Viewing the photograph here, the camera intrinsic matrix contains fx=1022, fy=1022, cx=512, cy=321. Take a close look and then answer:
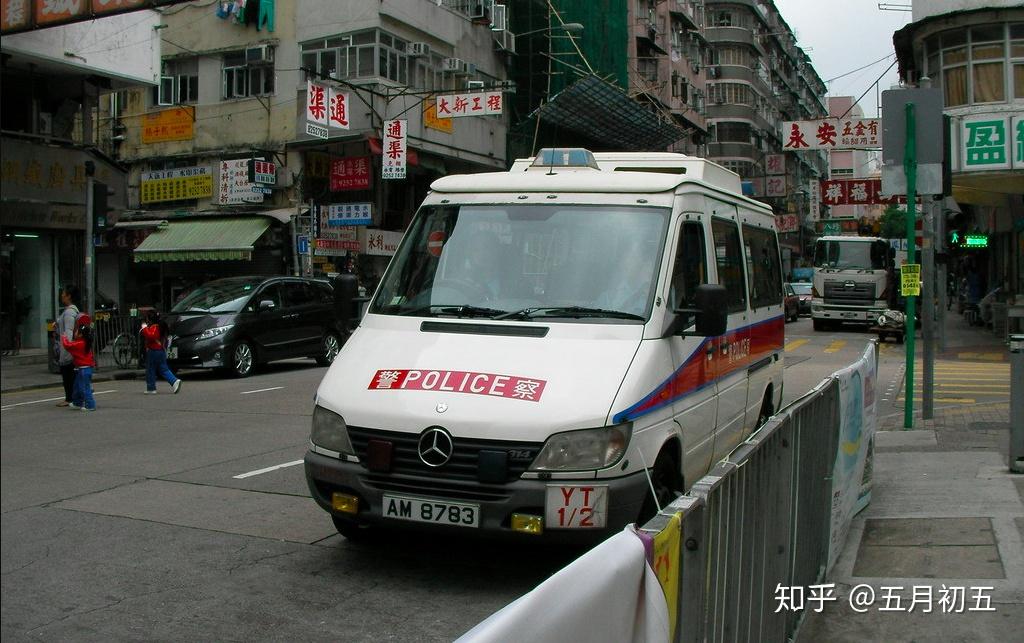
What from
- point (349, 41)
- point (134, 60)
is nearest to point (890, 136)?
point (134, 60)

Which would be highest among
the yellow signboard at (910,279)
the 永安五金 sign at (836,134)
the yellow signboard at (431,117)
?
the yellow signboard at (431,117)

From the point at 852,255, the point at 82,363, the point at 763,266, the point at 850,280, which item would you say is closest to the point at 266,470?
the point at 763,266

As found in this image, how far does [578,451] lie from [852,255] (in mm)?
30379

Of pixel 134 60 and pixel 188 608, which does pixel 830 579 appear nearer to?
pixel 188 608

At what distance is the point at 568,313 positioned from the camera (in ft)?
20.0

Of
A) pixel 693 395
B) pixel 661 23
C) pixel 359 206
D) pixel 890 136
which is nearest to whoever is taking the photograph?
pixel 693 395

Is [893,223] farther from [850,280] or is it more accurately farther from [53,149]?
[53,149]

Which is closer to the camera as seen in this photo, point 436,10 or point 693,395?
point 693,395

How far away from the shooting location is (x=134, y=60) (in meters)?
22.9

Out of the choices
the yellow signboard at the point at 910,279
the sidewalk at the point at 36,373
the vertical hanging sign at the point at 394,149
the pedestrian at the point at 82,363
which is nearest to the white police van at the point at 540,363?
the yellow signboard at the point at 910,279

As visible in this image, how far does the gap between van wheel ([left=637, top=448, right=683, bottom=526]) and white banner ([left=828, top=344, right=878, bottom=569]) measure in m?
0.91

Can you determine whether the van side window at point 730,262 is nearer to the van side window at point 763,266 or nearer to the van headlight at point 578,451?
the van side window at point 763,266

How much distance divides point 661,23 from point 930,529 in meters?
50.0

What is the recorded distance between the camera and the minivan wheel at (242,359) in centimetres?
1819
